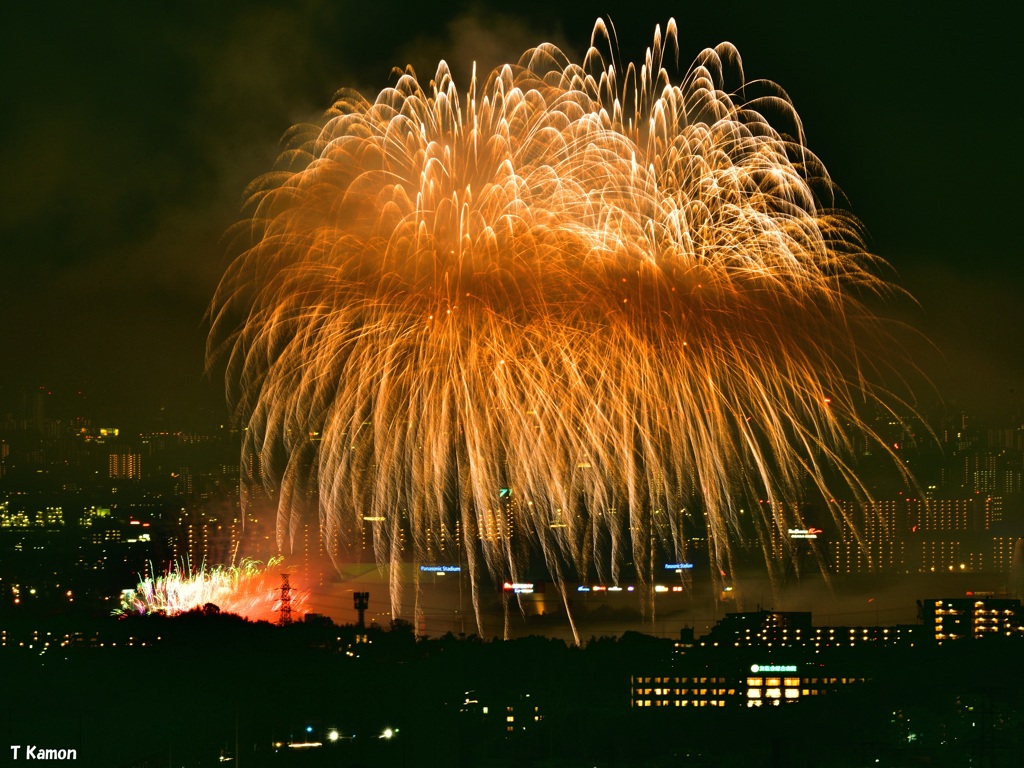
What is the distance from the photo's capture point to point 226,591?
23.2 m

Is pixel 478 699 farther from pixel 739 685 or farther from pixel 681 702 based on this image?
pixel 739 685

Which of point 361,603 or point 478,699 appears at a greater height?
point 361,603

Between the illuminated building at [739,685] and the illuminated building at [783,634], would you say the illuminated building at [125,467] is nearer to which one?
the illuminated building at [739,685]

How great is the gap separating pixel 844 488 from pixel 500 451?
1600cm

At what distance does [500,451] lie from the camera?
46.7ft

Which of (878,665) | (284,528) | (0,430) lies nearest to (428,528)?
(284,528)

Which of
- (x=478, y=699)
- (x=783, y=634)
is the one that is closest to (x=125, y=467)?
(x=478, y=699)

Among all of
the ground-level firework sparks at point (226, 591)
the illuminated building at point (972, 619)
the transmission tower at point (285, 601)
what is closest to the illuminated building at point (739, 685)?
the illuminated building at point (972, 619)

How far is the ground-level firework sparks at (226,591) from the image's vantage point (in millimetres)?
22766

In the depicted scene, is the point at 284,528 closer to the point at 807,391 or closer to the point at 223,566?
the point at 223,566

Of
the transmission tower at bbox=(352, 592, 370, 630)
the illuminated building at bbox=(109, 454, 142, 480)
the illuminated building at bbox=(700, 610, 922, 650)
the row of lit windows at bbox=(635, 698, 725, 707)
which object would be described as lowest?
the row of lit windows at bbox=(635, 698, 725, 707)

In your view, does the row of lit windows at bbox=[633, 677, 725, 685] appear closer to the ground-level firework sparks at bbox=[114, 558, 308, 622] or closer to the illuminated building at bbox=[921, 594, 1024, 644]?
the illuminated building at bbox=[921, 594, 1024, 644]

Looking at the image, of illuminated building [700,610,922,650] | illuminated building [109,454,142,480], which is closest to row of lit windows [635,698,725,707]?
illuminated building [700,610,922,650]

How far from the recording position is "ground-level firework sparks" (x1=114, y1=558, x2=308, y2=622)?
74.7 feet
